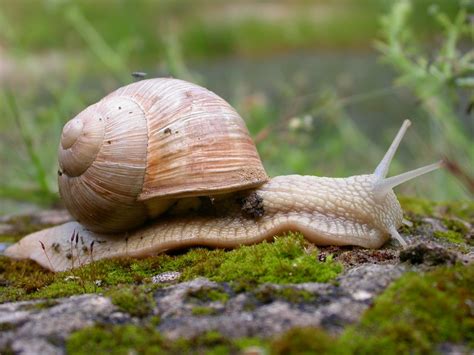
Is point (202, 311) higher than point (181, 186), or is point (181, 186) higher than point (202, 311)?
point (181, 186)

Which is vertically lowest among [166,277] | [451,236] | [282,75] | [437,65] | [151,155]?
[451,236]

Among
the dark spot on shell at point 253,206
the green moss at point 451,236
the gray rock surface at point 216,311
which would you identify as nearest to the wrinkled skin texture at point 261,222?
the dark spot on shell at point 253,206

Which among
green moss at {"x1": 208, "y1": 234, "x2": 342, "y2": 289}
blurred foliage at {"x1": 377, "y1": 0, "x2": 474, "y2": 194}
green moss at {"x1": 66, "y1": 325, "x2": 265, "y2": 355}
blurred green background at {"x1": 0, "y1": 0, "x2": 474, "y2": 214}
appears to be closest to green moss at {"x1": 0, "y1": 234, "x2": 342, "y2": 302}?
green moss at {"x1": 208, "y1": 234, "x2": 342, "y2": 289}

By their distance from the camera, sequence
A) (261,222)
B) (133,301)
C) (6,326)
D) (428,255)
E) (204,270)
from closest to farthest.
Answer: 1. (6,326)
2. (133,301)
3. (428,255)
4. (204,270)
5. (261,222)

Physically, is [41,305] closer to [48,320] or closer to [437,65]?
[48,320]

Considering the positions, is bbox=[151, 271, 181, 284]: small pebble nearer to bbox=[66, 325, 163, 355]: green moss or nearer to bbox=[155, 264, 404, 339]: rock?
bbox=[155, 264, 404, 339]: rock

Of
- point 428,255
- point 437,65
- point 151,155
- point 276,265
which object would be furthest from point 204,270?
point 437,65
